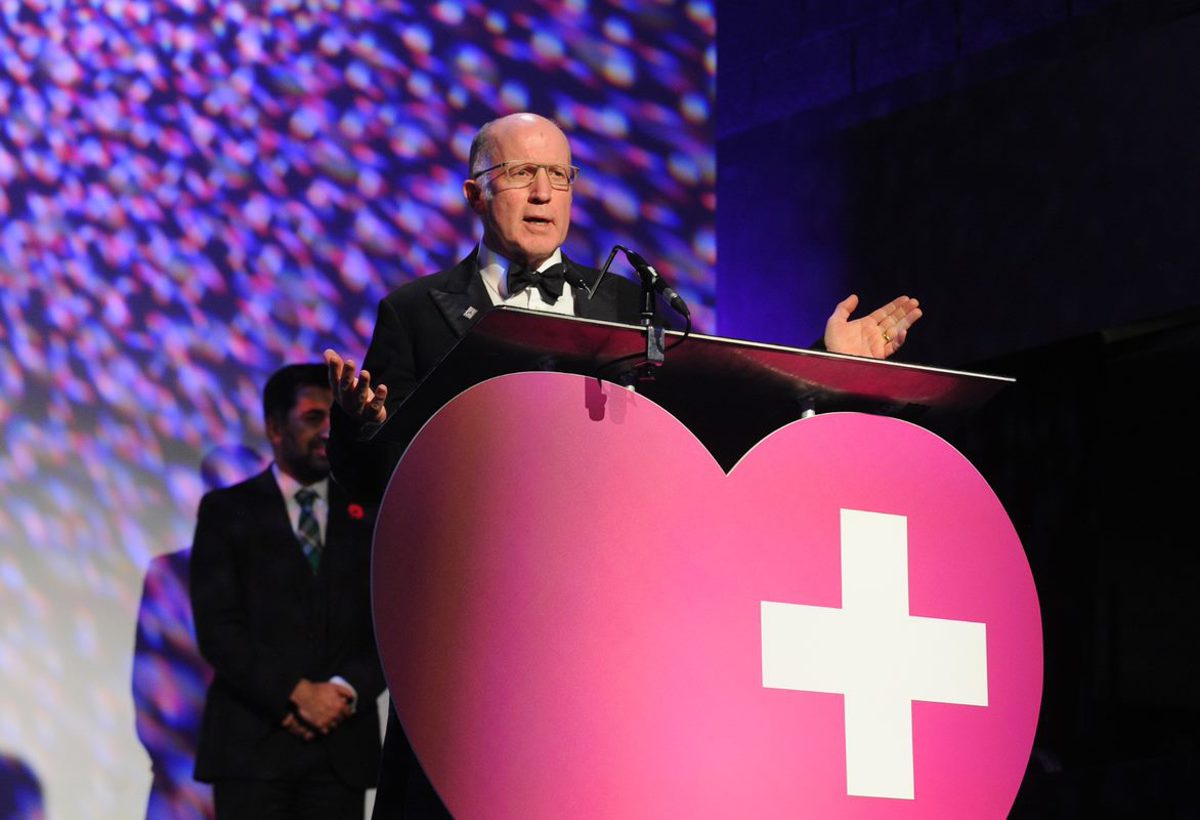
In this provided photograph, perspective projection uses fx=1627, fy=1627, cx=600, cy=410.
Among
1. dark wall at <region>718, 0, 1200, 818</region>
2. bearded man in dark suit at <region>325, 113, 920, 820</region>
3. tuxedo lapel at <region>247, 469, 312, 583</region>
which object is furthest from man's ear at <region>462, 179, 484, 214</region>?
dark wall at <region>718, 0, 1200, 818</region>

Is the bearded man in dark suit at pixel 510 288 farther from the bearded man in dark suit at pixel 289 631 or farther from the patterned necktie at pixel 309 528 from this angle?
the patterned necktie at pixel 309 528

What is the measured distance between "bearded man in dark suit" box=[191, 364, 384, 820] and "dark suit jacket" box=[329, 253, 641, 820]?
4.64 feet

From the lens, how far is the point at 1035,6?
4.27 meters

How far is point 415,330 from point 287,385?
1.66 meters

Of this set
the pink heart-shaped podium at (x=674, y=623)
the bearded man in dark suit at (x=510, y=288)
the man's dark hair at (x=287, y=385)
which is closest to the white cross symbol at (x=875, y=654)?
the pink heart-shaped podium at (x=674, y=623)

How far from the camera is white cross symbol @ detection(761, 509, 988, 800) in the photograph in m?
1.76

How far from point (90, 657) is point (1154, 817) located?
98.1 inches

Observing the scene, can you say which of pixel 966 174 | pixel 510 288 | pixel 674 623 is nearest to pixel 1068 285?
pixel 966 174

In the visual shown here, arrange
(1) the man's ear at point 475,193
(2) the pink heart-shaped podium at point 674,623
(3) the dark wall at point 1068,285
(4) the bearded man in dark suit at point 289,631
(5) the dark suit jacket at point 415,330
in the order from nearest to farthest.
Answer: (2) the pink heart-shaped podium at point 674,623
(5) the dark suit jacket at point 415,330
(1) the man's ear at point 475,193
(4) the bearded man in dark suit at point 289,631
(3) the dark wall at point 1068,285

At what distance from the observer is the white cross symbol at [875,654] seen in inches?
69.3

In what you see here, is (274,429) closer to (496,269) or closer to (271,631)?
(271,631)

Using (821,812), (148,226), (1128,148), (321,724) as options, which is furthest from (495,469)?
(1128,148)

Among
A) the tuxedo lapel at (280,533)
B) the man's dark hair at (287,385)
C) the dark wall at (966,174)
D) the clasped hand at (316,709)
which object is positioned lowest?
the clasped hand at (316,709)

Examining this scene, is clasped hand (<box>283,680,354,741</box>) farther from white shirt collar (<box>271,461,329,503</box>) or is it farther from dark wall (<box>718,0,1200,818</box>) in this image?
dark wall (<box>718,0,1200,818</box>)
